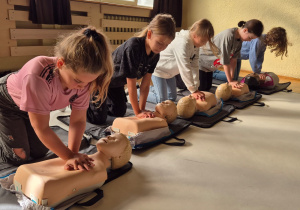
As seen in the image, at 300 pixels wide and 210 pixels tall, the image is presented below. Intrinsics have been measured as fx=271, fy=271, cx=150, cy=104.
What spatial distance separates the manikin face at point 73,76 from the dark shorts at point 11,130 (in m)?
0.43

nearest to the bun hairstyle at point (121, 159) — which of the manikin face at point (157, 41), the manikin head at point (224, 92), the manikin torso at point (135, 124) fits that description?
the manikin torso at point (135, 124)

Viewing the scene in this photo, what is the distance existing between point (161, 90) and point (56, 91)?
1692 millimetres

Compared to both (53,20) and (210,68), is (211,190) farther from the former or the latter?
(53,20)

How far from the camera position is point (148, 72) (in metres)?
2.25

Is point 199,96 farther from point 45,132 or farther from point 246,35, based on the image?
point 45,132

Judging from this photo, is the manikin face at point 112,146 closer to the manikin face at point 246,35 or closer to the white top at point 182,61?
the white top at point 182,61

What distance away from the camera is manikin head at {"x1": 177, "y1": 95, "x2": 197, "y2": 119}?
240cm

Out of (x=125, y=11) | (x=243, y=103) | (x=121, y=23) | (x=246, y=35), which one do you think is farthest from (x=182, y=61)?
(x=125, y=11)

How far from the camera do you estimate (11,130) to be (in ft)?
4.93

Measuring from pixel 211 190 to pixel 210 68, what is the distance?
7.43 feet

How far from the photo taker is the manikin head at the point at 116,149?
150 centimetres

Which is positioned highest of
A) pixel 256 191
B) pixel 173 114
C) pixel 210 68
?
pixel 210 68

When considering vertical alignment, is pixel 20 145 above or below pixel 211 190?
above

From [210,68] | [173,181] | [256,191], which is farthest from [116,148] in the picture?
[210,68]
